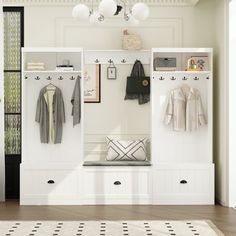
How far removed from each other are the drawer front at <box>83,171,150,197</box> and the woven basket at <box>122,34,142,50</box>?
1.65 m

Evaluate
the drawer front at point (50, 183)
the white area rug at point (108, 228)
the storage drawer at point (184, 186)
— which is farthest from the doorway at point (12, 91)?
the storage drawer at point (184, 186)

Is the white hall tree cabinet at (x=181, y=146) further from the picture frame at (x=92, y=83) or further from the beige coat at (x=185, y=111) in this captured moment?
the picture frame at (x=92, y=83)

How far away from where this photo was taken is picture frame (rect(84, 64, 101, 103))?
7707 millimetres

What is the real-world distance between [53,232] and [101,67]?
9.40 feet

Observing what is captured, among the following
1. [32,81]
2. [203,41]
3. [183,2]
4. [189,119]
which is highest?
[183,2]

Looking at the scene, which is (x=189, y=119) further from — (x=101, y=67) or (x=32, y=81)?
(x=32, y=81)

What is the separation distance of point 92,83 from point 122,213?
6.57ft

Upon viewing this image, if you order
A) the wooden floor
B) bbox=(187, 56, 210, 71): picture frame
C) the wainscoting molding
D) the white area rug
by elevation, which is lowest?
the white area rug

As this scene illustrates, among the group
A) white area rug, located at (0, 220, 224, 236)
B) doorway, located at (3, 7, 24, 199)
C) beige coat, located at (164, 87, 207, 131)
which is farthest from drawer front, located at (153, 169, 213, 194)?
doorway, located at (3, 7, 24, 199)

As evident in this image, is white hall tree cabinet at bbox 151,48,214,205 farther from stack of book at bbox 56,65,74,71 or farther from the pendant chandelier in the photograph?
the pendant chandelier

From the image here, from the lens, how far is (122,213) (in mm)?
6570

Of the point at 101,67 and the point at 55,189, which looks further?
the point at 101,67

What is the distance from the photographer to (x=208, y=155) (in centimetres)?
740

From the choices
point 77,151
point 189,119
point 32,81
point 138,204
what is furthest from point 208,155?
point 32,81
